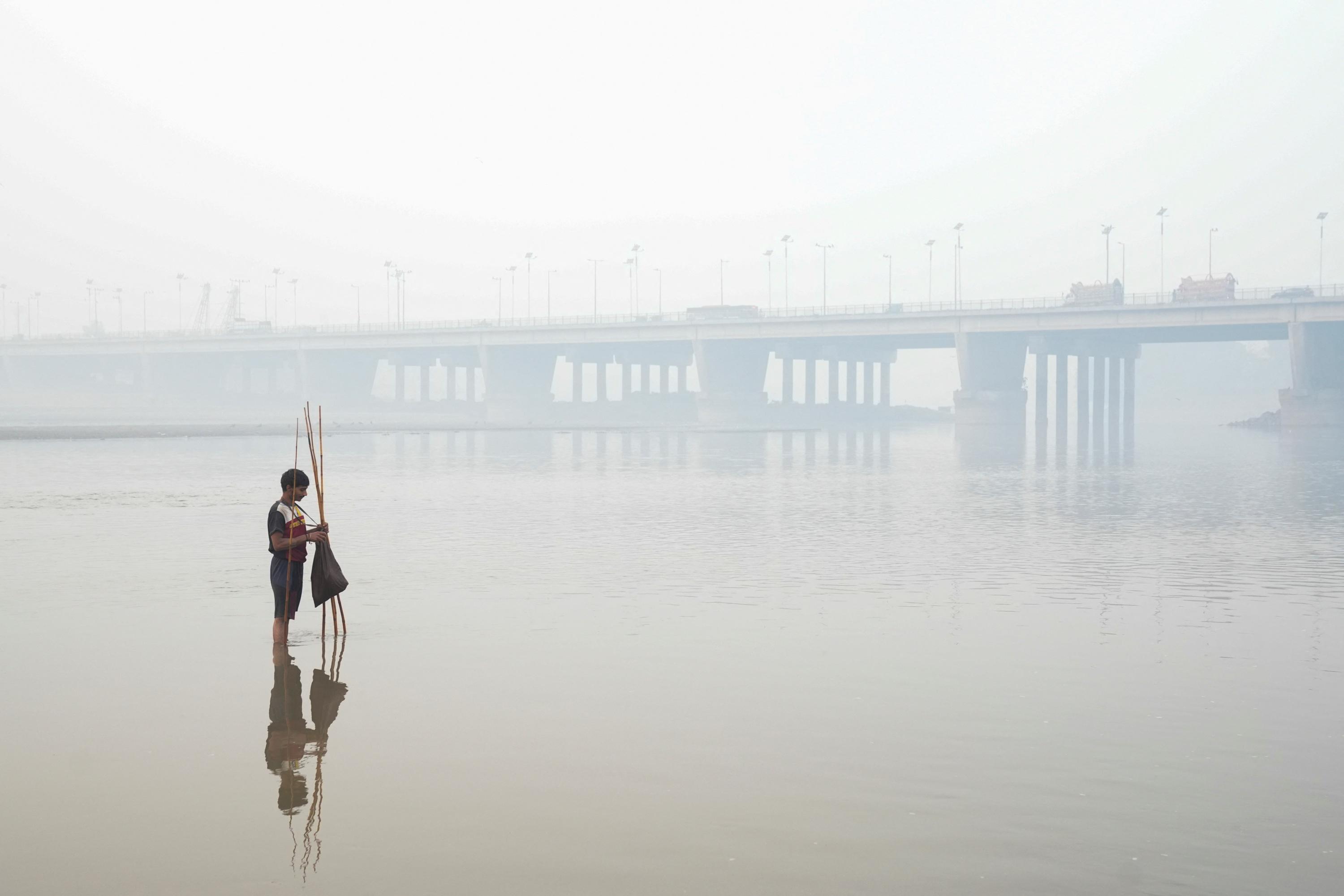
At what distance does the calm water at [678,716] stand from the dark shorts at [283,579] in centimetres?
53

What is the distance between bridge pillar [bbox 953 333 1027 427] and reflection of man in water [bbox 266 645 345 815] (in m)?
116

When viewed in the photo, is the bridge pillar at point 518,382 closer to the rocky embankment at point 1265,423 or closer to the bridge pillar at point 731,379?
the bridge pillar at point 731,379

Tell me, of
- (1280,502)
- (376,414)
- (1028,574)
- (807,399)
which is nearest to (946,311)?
(807,399)

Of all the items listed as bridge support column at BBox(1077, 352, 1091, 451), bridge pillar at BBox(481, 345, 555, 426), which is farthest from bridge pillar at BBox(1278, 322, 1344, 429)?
bridge pillar at BBox(481, 345, 555, 426)

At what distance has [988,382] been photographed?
127938mm

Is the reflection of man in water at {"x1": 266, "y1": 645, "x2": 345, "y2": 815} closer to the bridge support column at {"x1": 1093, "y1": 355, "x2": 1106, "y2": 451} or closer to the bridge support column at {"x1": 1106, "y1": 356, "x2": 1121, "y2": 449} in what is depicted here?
the bridge support column at {"x1": 1093, "y1": 355, "x2": 1106, "y2": 451}

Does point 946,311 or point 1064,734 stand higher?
point 946,311

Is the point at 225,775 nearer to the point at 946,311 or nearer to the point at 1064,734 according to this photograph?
the point at 1064,734

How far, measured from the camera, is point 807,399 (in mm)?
156625

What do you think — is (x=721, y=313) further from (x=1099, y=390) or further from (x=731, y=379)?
(x=1099, y=390)

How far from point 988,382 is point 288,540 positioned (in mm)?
120349

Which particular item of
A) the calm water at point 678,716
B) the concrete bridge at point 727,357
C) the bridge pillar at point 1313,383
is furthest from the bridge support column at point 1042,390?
the calm water at point 678,716

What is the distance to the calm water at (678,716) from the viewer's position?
7395 millimetres

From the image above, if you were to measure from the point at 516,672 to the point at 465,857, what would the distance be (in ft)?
16.5
